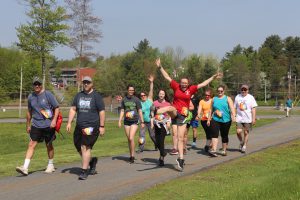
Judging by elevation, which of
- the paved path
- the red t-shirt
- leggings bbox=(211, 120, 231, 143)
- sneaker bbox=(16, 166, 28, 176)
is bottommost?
the paved path

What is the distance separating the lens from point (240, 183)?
8859mm

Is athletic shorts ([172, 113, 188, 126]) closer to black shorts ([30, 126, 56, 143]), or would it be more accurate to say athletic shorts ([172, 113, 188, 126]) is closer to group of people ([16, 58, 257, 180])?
group of people ([16, 58, 257, 180])

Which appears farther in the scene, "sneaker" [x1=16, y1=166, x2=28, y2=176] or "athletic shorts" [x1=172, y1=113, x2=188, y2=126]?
"athletic shorts" [x1=172, y1=113, x2=188, y2=126]

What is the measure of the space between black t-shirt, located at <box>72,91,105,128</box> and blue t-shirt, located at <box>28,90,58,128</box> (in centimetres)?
67

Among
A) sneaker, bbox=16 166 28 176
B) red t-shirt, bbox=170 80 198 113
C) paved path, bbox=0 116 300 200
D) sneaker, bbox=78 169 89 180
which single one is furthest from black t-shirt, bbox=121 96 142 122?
sneaker, bbox=16 166 28 176

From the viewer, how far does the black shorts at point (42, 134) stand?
399 inches

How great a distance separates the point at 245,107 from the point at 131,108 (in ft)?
11.9

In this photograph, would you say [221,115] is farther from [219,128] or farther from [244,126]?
[244,126]

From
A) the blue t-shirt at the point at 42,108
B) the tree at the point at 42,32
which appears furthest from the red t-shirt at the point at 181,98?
the tree at the point at 42,32

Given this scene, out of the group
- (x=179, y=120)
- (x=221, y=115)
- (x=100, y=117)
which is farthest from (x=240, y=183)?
(x=221, y=115)

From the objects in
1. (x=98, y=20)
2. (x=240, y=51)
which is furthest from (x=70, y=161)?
(x=240, y=51)

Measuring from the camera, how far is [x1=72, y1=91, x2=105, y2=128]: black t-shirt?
9672 millimetres

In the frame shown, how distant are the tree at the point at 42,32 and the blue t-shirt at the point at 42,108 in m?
30.3

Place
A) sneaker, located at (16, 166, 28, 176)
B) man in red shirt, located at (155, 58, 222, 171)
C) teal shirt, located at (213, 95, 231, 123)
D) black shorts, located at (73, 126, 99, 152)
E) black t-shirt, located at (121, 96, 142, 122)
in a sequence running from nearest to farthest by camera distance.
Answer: black shorts, located at (73, 126, 99, 152)
sneaker, located at (16, 166, 28, 176)
man in red shirt, located at (155, 58, 222, 171)
black t-shirt, located at (121, 96, 142, 122)
teal shirt, located at (213, 95, 231, 123)
